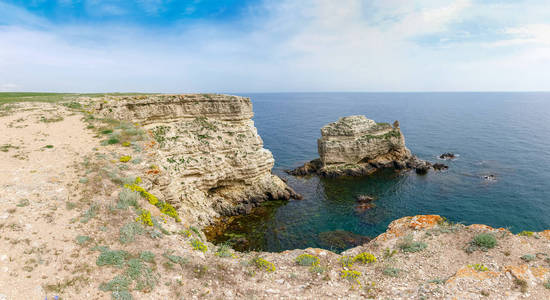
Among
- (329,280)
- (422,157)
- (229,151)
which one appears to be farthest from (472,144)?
(329,280)

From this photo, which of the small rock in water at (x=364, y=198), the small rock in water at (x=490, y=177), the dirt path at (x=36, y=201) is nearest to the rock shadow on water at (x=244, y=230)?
the small rock in water at (x=364, y=198)

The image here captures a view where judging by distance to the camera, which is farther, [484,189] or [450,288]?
[484,189]

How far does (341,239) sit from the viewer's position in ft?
91.9

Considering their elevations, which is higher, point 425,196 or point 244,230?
point 425,196

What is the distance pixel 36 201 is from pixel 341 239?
2563 cm

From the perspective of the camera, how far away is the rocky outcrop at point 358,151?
49312 mm

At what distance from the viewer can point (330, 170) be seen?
4819 centimetres

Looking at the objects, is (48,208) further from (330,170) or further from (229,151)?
(330,170)

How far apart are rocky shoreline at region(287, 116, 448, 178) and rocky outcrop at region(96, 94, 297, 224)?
14136mm

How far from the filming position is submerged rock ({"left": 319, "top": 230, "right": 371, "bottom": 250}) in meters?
27.0

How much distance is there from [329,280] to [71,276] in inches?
351

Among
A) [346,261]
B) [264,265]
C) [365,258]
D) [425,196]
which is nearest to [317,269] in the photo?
[346,261]

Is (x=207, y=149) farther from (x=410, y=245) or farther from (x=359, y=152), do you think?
(x=359, y=152)

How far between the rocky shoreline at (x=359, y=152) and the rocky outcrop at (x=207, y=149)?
46.4 ft
